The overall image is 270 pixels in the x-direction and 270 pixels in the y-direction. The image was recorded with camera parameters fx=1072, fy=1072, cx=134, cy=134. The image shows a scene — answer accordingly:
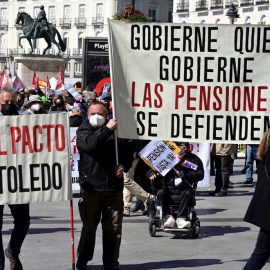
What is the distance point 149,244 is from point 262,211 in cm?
310

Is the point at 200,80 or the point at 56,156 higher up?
the point at 200,80

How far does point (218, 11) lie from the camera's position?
71.5 metres

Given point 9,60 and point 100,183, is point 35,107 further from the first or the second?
point 9,60

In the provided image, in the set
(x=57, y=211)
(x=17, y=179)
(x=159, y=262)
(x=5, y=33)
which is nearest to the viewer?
(x=17, y=179)

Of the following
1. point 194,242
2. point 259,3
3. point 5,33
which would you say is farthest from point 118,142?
point 5,33

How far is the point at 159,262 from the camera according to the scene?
32.4 ft

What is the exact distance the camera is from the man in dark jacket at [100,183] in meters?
8.89

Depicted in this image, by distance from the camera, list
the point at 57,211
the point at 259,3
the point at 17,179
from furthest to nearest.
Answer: the point at 259,3 < the point at 57,211 < the point at 17,179

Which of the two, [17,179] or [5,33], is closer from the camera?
[17,179]

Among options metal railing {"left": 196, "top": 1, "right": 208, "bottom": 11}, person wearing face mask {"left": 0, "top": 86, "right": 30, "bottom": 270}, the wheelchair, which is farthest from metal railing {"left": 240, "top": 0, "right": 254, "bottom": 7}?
person wearing face mask {"left": 0, "top": 86, "right": 30, "bottom": 270}

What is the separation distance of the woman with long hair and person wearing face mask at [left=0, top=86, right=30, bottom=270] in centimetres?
189

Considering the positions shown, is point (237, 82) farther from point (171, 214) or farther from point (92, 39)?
point (92, 39)

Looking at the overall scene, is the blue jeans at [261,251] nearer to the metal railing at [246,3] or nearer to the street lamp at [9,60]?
the metal railing at [246,3]

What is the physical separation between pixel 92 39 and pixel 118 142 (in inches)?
1138
